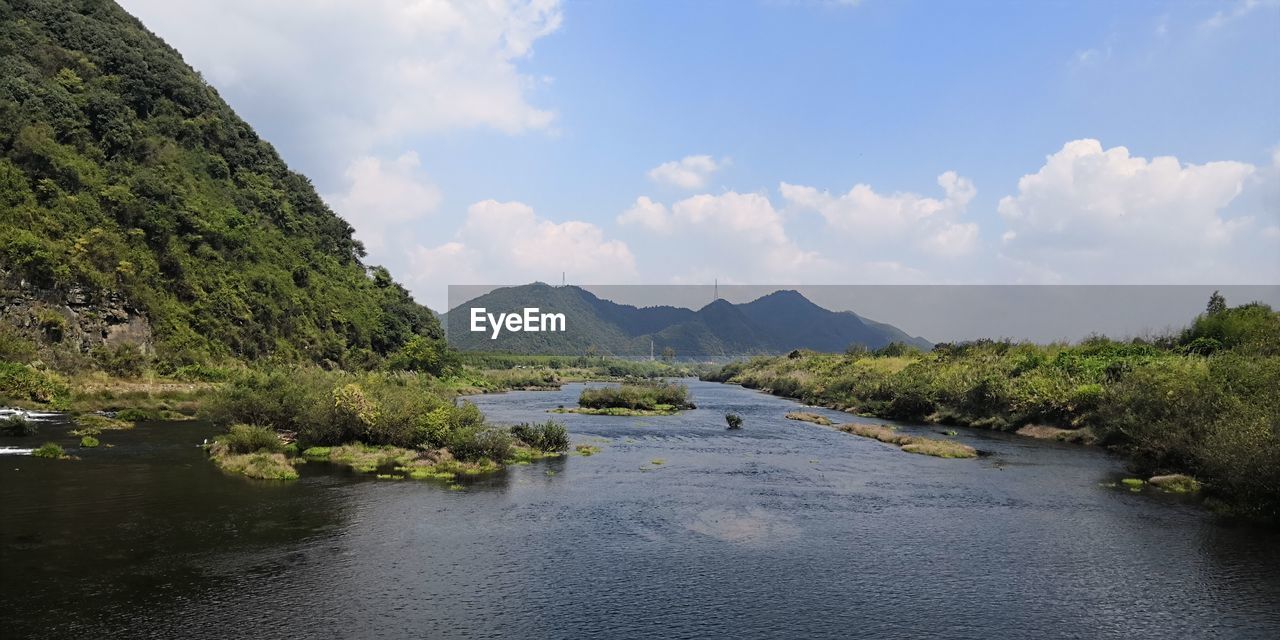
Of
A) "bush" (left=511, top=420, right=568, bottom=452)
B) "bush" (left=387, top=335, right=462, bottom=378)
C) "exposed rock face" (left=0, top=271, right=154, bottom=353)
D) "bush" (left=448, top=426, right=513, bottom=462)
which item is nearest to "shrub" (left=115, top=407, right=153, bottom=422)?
"exposed rock face" (left=0, top=271, right=154, bottom=353)

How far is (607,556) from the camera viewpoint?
24812 mm

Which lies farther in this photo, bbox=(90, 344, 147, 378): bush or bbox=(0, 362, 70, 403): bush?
bbox=(90, 344, 147, 378): bush

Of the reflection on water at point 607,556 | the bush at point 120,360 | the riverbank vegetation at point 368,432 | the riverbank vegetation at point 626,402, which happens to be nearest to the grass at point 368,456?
the riverbank vegetation at point 368,432

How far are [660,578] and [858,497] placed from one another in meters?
16.7

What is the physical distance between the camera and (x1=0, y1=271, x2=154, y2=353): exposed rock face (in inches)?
2554

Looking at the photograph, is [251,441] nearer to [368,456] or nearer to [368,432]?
[368,432]

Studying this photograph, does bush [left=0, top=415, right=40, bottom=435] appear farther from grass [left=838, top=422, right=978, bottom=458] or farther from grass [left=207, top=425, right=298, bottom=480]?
grass [left=838, top=422, right=978, bottom=458]

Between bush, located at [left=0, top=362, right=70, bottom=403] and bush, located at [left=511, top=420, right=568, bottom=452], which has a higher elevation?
bush, located at [left=0, top=362, right=70, bottom=403]

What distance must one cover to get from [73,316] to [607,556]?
7163 cm

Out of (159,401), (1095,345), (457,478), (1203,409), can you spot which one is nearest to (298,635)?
(457,478)

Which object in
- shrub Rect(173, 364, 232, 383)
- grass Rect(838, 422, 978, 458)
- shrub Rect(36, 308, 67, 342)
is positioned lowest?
grass Rect(838, 422, 978, 458)

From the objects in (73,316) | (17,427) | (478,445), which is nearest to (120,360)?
(73,316)

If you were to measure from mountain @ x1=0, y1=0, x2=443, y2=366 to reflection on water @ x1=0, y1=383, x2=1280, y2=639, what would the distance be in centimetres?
4360

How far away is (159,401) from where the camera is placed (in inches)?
2499
